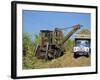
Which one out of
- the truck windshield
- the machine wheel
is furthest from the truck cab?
the machine wheel

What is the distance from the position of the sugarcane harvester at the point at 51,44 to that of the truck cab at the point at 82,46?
0.28 feet

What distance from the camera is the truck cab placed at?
5.82ft

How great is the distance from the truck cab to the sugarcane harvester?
0.08m

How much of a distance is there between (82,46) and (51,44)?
0.26 metres

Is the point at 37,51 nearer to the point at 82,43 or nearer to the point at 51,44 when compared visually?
the point at 51,44

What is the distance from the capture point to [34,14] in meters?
1.64

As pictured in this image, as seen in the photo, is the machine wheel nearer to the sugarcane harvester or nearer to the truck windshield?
the sugarcane harvester

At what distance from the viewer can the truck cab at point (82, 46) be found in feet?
5.82

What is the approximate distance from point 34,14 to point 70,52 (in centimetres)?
40

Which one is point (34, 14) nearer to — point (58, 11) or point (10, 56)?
point (58, 11)

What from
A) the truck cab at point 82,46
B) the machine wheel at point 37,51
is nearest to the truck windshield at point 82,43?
the truck cab at point 82,46

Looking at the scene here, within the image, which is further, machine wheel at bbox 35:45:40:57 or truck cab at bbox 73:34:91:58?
truck cab at bbox 73:34:91:58

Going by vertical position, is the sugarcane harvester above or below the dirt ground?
above
